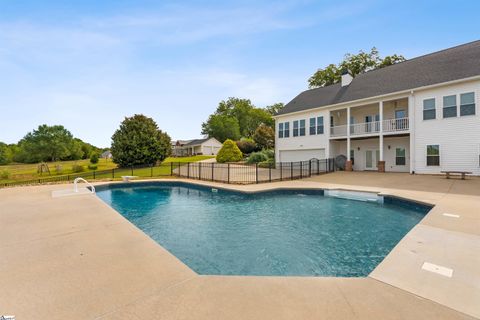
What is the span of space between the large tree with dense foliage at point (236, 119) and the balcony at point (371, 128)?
32.7m

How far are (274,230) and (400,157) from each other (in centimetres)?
1517

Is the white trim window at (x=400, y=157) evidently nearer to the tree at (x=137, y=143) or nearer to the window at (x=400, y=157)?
the window at (x=400, y=157)

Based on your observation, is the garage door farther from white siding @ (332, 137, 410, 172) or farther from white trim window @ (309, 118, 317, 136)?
white trim window @ (309, 118, 317, 136)

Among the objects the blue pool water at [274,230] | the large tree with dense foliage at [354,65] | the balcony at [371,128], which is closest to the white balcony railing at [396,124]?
the balcony at [371,128]

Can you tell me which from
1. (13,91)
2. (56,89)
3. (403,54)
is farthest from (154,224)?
(403,54)

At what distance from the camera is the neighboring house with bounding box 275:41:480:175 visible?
1289 cm

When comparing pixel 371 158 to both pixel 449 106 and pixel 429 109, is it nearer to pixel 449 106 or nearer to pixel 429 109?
pixel 429 109

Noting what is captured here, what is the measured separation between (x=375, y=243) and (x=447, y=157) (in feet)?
40.6

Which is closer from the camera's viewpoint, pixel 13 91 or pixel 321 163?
pixel 13 91

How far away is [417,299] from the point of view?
2.47m

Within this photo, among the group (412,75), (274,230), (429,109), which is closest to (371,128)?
(429,109)


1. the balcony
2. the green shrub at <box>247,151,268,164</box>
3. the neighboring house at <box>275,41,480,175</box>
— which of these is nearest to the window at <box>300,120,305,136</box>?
the neighboring house at <box>275,41,480,175</box>

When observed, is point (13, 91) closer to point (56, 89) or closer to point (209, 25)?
point (56, 89)

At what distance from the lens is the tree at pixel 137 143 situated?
23312 mm
